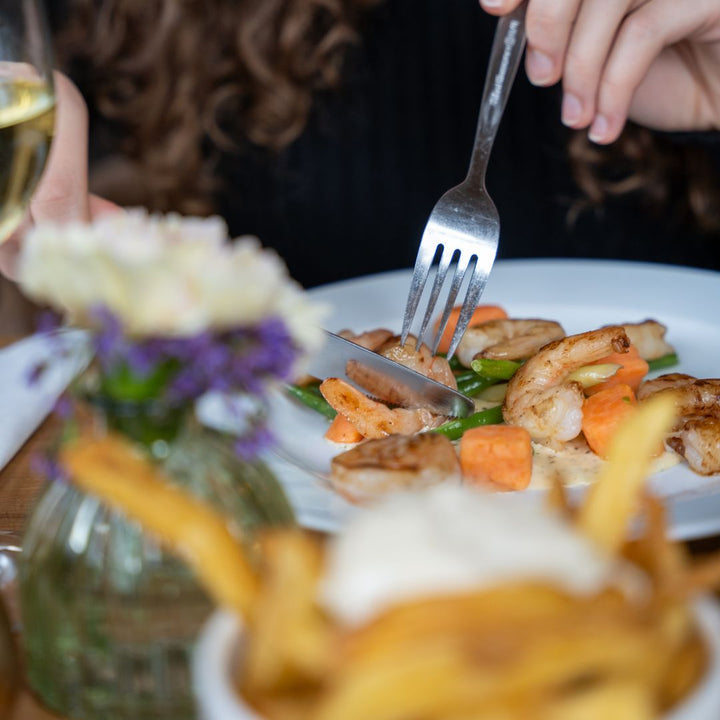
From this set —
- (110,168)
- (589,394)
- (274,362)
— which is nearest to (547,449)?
(589,394)

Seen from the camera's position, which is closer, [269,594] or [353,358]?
[269,594]

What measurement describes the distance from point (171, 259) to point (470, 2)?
220 cm

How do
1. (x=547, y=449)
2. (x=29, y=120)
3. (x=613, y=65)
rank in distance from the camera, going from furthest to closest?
(x=613, y=65), (x=547, y=449), (x=29, y=120)

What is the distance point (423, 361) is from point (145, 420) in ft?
2.56

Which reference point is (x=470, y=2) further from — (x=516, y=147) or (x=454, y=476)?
(x=454, y=476)

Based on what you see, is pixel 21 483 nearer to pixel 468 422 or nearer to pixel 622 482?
pixel 468 422

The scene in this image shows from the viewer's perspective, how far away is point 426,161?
268 centimetres

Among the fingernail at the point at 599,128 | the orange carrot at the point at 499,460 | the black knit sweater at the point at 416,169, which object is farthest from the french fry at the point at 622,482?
the black knit sweater at the point at 416,169

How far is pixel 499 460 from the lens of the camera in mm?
1146

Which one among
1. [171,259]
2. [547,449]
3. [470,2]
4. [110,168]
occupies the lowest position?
[110,168]

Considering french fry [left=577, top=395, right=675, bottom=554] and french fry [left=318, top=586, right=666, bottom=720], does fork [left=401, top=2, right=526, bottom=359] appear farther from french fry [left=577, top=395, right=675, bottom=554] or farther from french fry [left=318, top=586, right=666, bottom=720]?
french fry [left=318, top=586, right=666, bottom=720]

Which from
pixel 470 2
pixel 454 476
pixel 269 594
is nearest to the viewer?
pixel 269 594

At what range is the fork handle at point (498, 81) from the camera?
1.48m

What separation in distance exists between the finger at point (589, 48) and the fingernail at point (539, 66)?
28mm
